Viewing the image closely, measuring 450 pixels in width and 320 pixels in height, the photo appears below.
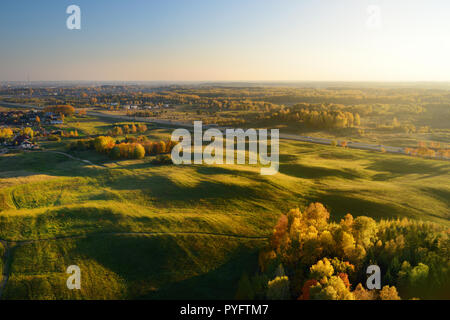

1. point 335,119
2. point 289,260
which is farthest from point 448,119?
point 289,260

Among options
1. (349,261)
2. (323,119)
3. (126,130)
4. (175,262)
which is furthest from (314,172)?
(126,130)

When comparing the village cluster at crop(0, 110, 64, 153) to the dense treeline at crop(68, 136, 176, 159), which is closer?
the dense treeline at crop(68, 136, 176, 159)

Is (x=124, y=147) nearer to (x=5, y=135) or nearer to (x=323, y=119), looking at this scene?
(x=5, y=135)

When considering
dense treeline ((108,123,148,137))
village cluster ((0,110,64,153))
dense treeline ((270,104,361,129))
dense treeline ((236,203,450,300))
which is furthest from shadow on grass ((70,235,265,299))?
dense treeline ((270,104,361,129))

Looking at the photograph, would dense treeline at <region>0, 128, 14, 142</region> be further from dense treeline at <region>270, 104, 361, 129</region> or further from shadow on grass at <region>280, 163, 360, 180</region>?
dense treeline at <region>270, 104, 361, 129</region>

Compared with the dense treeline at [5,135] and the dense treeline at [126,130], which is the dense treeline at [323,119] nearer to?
the dense treeline at [126,130]

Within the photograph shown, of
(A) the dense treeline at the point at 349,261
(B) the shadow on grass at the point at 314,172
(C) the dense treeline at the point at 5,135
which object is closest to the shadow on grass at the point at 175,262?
(A) the dense treeline at the point at 349,261
